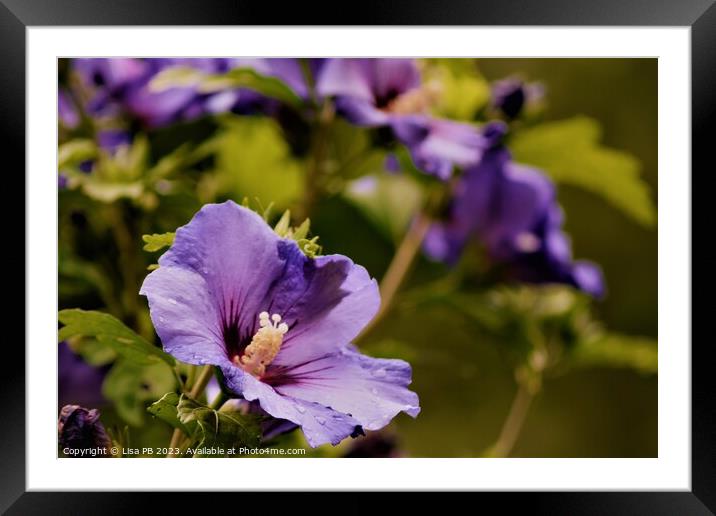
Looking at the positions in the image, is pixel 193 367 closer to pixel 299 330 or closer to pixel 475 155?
pixel 299 330

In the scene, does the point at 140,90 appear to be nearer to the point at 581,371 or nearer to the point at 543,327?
the point at 543,327

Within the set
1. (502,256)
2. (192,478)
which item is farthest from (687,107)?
(192,478)

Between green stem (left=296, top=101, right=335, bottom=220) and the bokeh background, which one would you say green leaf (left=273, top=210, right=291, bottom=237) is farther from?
the bokeh background

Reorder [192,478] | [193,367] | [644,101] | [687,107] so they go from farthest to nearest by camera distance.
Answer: [644,101] < [687,107] < [192,478] < [193,367]

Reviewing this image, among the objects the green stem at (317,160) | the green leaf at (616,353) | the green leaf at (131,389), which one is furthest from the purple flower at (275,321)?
the green leaf at (616,353)

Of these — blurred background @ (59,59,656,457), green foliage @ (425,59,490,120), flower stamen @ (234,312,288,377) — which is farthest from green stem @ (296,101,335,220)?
flower stamen @ (234,312,288,377)

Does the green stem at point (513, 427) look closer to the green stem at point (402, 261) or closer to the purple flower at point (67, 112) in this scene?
the green stem at point (402, 261)
